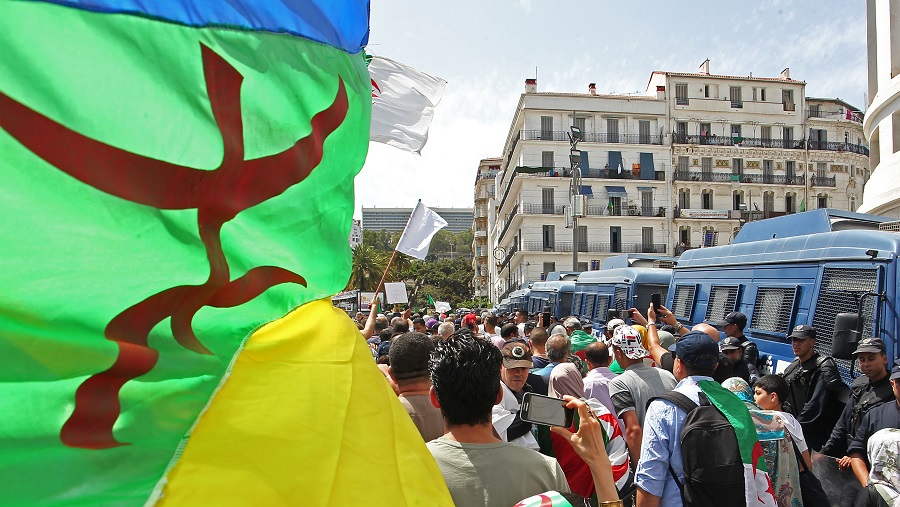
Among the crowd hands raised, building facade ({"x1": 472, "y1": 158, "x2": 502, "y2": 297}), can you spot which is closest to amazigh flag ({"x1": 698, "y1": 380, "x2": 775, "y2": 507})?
the crowd hands raised

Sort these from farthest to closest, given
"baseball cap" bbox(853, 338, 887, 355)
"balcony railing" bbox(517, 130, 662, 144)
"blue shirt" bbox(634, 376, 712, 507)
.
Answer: "balcony railing" bbox(517, 130, 662, 144) → "baseball cap" bbox(853, 338, 887, 355) → "blue shirt" bbox(634, 376, 712, 507)

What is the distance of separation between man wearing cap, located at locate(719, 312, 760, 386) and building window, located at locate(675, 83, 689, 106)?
45.2 metres

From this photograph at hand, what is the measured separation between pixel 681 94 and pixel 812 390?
47.6m

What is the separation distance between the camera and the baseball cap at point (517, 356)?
165 inches

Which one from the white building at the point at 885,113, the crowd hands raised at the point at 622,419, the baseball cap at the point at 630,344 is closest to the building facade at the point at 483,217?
the white building at the point at 885,113

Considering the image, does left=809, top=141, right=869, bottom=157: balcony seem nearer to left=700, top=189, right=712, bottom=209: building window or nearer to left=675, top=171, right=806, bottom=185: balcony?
left=675, top=171, right=806, bottom=185: balcony

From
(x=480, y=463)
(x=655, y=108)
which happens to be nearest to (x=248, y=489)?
(x=480, y=463)

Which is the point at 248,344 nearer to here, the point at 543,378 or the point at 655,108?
the point at 543,378

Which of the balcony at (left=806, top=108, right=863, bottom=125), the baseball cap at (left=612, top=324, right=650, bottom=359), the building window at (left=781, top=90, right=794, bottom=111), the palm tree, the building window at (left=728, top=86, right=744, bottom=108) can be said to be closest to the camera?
the baseball cap at (left=612, top=324, right=650, bottom=359)

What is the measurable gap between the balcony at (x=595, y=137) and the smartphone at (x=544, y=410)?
4680 cm

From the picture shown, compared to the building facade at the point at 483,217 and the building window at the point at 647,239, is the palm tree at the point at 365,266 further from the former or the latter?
the building window at the point at 647,239

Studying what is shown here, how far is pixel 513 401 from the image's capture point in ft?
12.1

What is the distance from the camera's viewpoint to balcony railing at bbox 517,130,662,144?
4828 cm

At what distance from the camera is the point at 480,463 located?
2.28 meters
